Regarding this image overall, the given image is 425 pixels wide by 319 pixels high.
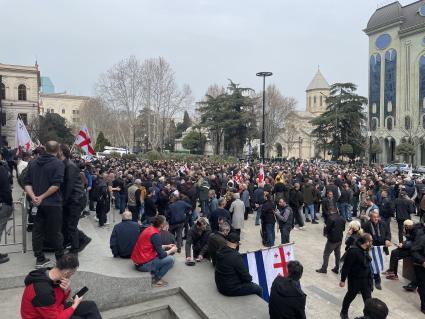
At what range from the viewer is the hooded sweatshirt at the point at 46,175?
17.1 feet

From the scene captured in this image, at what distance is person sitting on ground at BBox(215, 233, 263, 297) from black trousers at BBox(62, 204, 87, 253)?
2264mm

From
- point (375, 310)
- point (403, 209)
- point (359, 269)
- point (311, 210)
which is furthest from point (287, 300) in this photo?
point (311, 210)

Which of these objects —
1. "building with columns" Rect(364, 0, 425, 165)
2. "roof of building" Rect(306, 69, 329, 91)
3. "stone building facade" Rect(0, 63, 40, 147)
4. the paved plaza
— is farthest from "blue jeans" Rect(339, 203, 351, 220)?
"roof of building" Rect(306, 69, 329, 91)

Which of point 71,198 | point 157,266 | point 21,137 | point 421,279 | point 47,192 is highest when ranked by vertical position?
point 21,137

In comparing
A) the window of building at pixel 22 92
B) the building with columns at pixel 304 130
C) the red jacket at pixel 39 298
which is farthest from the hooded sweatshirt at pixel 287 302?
the window of building at pixel 22 92

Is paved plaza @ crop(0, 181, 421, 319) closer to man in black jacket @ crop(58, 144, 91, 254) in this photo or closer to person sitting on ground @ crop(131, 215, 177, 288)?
person sitting on ground @ crop(131, 215, 177, 288)

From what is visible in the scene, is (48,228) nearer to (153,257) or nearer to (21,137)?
(153,257)

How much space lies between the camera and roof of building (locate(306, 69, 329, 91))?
105 m

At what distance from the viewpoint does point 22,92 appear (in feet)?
205

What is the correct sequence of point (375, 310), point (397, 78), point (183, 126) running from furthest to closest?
point (183, 126)
point (397, 78)
point (375, 310)

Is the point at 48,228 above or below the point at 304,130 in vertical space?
below

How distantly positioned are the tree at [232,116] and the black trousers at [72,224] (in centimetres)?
4519

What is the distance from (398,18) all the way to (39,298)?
65.1 m

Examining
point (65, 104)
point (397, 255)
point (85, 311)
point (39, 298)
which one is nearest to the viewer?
point (39, 298)
